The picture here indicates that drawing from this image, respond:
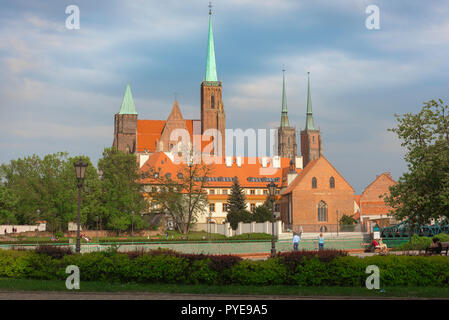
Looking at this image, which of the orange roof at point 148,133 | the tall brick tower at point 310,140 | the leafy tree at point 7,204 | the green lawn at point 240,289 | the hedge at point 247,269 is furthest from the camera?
the tall brick tower at point 310,140

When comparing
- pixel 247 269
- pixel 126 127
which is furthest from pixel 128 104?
pixel 247 269

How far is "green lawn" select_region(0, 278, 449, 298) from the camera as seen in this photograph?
1330cm

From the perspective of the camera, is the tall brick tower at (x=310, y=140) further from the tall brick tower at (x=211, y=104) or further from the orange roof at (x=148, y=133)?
the orange roof at (x=148, y=133)

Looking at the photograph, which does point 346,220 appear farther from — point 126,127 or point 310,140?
point 310,140

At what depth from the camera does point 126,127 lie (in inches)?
4877

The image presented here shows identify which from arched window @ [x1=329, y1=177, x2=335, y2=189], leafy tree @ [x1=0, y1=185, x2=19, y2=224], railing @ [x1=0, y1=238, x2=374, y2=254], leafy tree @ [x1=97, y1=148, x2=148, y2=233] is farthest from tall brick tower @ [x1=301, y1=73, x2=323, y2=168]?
railing @ [x1=0, y1=238, x2=374, y2=254]

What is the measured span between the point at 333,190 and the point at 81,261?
2629 inches

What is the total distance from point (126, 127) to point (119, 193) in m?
60.0

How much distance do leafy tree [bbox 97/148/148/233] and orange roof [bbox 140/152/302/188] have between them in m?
22.1

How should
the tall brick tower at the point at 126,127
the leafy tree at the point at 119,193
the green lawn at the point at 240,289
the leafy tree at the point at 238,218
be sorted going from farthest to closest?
1. the tall brick tower at the point at 126,127
2. the leafy tree at the point at 238,218
3. the leafy tree at the point at 119,193
4. the green lawn at the point at 240,289

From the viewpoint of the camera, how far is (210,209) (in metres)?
91.4

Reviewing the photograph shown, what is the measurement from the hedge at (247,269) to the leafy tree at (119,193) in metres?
46.8

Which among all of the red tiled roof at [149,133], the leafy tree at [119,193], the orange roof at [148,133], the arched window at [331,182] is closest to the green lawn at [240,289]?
the leafy tree at [119,193]

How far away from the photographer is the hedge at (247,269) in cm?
1484
